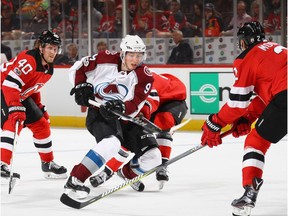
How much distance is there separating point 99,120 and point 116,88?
255 mm

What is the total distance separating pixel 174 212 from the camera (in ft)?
14.0

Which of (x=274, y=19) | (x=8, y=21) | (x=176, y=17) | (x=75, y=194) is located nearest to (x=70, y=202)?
(x=75, y=194)

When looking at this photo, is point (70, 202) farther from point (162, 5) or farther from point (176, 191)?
point (162, 5)

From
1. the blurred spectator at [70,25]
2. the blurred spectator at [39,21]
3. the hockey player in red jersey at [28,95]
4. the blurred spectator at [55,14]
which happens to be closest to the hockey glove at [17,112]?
the hockey player in red jersey at [28,95]

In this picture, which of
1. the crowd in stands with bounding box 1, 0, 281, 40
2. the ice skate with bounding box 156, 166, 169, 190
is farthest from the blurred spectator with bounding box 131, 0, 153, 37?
the ice skate with bounding box 156, 166, 169, 190

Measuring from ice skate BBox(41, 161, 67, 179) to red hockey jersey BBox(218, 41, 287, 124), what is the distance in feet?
5.65

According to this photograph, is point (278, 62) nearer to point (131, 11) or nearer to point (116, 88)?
point (116, 88)

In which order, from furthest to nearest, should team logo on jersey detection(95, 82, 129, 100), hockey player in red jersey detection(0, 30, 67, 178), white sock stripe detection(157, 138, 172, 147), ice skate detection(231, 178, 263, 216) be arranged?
white sock stripe detection(157, 138, 172, 147) → hockey player in red jersey detection(0, 30, 67, 178) → team logo on jersey detection(95, 82, 129, 100) → ice skate detection(231, 178, 263, 216)

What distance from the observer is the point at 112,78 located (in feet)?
15.9

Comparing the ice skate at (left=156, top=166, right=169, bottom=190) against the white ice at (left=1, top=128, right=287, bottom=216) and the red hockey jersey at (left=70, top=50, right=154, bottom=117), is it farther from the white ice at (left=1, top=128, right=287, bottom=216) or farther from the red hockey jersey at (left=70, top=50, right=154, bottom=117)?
the red hockey jersey at (left=70, top=50, right=154, bottom=117)

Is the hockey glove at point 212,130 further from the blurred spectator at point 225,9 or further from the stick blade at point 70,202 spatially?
the blurred spectator at point 225,9

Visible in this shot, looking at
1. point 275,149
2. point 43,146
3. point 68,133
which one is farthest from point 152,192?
point 68,133

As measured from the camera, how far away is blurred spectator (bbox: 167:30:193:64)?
8.81 m

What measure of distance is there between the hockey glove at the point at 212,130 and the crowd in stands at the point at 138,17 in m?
4.35
